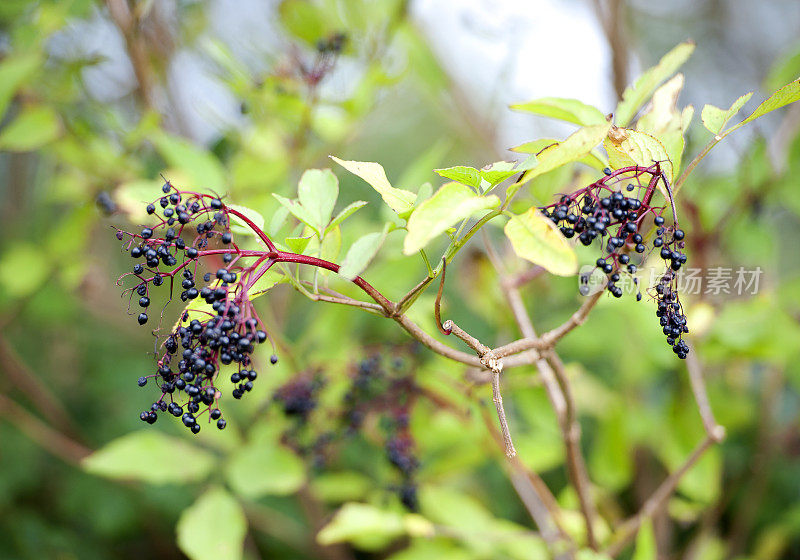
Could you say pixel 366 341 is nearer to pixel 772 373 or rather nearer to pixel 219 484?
pixel 219 484

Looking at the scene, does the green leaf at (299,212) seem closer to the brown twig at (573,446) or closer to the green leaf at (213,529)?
the brown twig at (573,446)

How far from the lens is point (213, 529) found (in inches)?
44.3

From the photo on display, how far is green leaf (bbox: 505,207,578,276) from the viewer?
1.77 ft

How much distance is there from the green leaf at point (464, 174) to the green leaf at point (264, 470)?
0.80 meters

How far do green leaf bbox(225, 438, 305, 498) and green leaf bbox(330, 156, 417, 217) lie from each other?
758 millimetres

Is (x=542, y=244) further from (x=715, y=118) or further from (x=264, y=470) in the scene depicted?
(x=264, y=470)

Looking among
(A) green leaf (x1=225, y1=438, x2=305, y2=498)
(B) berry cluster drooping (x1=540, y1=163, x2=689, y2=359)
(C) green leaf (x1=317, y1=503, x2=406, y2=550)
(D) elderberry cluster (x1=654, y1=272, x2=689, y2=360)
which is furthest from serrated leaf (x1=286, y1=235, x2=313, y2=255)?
(A) green leaf (x1=225, y1=438, x2=305, y2=498)

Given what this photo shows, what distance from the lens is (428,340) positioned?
64 centimetres

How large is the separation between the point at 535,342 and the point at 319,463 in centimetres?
69

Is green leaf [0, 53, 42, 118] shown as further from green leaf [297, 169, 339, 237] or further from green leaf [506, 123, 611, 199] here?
green leaf [506, 123, 611, 199]

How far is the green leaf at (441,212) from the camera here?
1.71 ft

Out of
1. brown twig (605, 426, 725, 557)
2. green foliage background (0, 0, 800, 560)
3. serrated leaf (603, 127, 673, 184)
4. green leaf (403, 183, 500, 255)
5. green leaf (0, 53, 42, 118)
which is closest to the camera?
green leaf (403, 183, 500, 255)

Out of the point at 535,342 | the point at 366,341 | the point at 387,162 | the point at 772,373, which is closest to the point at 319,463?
the point at 366,341

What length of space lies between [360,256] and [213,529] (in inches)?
30.3
